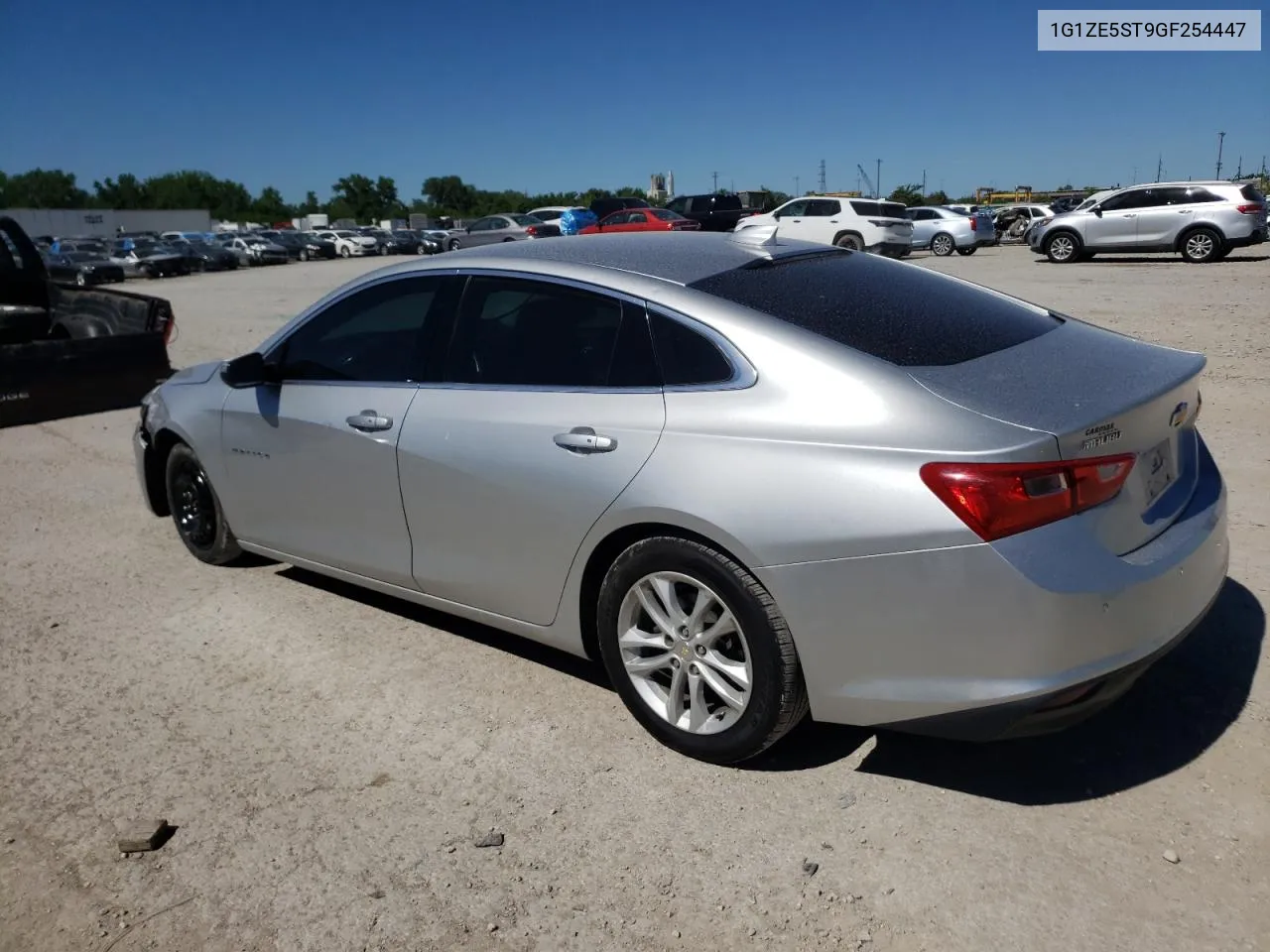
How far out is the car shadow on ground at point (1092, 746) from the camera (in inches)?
119

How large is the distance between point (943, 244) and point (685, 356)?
98.0 ft

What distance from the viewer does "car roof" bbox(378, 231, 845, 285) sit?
11.5 feet

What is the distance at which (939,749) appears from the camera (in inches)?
128

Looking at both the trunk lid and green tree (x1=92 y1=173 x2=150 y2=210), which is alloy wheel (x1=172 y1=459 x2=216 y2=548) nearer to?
the trunk lid

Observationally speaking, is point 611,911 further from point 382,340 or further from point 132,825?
point 382,340

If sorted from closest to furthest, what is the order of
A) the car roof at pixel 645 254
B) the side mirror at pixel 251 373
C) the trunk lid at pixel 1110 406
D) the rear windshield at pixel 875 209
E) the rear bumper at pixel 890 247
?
1. the trunk lid at pixel 1110 406
2. the car roof at pixel 645 254
3. the side mirror at pixel 251 373
4. the rear bumper at pixel 890 247
5. the rear windshield at pixel 875 209

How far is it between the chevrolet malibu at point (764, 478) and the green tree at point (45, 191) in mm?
127015

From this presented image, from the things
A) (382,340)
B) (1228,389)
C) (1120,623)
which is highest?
(382,340)

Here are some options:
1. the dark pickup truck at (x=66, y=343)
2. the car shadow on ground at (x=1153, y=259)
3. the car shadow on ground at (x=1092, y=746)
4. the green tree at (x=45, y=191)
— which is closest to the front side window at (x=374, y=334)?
the car shadow on ground at (x=1092, y=746)

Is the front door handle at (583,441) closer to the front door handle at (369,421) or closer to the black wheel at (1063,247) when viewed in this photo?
the front door handle at (369,421)

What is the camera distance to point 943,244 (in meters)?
30.8

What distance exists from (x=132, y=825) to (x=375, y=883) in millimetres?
843

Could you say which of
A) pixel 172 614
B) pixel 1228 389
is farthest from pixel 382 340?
pixel 1228 389

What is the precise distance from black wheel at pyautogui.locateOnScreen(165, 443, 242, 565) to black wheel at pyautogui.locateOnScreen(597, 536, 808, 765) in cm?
259
